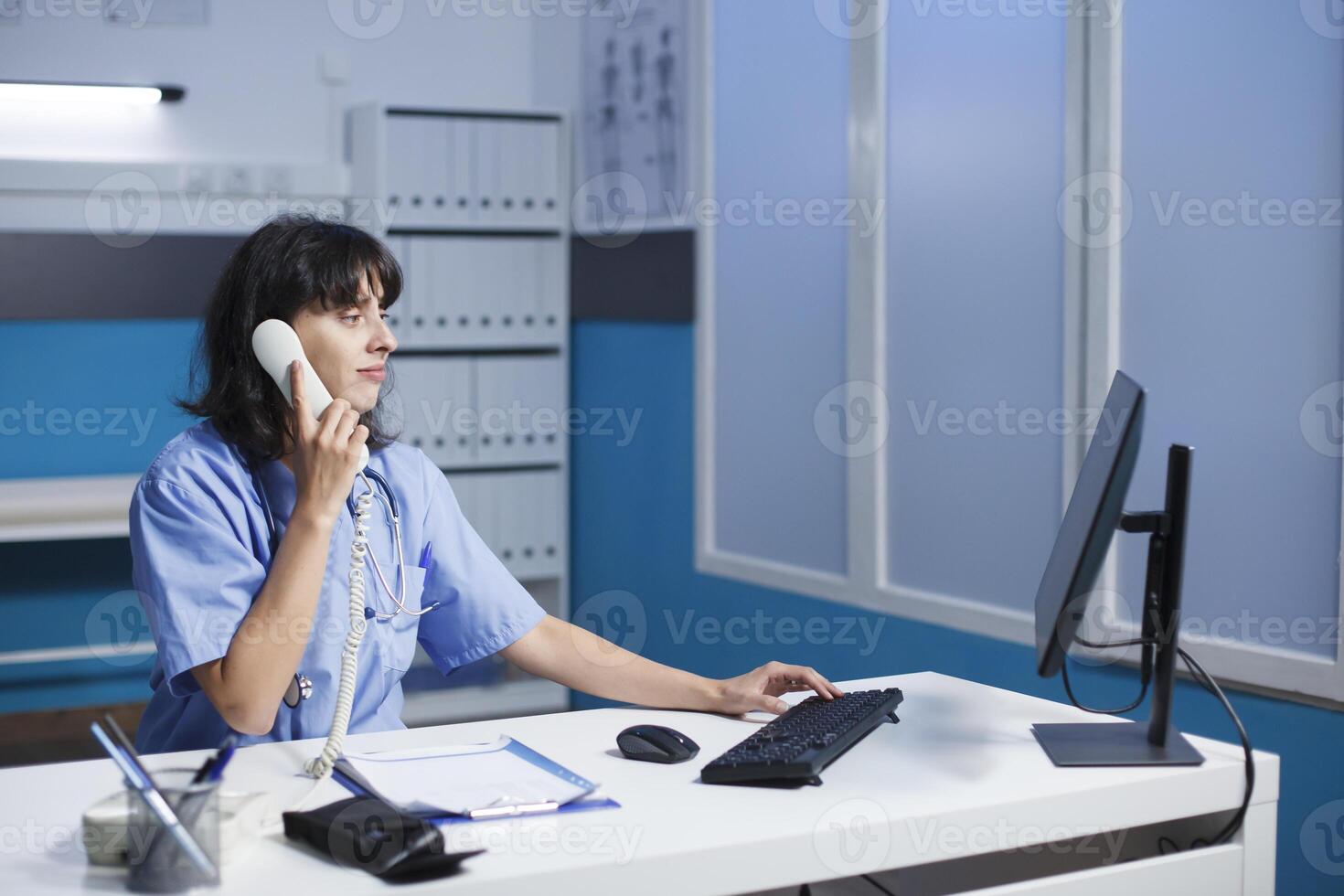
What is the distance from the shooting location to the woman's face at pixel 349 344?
1.80m

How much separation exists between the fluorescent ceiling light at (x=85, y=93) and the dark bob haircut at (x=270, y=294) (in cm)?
253

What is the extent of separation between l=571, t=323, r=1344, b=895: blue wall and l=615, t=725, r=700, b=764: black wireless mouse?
1126 mm

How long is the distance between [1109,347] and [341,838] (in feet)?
5.74

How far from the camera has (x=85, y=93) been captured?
4004mm

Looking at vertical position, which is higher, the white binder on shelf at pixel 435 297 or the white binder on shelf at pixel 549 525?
the white binder on shelf at pixel 435 297

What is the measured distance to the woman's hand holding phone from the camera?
1.60 meters

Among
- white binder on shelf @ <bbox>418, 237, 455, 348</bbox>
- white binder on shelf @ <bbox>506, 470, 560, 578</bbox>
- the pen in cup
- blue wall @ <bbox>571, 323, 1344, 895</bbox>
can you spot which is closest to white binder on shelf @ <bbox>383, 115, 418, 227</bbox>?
white binder on shelf @ <bbox>418, 237, 455, 348</bbox>

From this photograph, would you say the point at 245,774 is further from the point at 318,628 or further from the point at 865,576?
the point at 865,576

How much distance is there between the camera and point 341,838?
45.5 inches

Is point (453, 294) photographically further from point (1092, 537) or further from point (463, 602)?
point (1092, 537)

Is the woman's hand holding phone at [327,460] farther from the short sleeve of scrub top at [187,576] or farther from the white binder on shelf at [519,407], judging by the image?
the white binder on shelf at [519,407]

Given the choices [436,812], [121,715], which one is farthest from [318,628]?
[121,715]

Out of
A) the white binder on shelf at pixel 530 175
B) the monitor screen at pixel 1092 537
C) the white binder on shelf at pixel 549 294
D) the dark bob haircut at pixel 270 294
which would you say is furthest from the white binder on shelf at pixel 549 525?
the monitor screen at pixel 1092 537

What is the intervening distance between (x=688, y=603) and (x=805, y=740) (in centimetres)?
235
